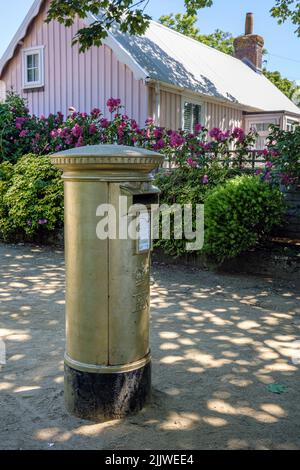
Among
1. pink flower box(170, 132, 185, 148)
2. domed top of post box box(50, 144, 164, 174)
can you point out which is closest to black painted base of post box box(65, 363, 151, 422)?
domed top of post box box(50, 144, 164, 174)

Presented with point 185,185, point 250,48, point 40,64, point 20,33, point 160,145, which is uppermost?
point 250,48

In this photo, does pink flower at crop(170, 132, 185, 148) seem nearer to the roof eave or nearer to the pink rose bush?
the pink rose bush

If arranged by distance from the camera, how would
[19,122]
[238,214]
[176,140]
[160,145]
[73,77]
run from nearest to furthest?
[238,214] → [176,140] → [160,145] → [19,122] → [73,77]

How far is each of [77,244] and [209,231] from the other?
439 centimetres

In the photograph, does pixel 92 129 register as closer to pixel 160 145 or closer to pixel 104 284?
pixel 160 145

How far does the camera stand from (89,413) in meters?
3.30

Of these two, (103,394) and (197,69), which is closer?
(103,394)

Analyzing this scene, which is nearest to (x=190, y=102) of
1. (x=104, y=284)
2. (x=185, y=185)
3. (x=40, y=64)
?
(x=40, y=64)

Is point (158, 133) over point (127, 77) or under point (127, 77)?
under

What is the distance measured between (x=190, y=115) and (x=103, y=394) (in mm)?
13537

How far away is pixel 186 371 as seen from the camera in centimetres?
413

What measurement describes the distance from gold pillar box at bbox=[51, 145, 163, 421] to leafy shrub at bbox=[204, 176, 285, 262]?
408 centimetres

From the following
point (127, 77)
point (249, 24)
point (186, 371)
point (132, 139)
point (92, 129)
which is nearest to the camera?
point (186, 371)

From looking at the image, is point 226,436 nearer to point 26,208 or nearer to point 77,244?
point 77,244
